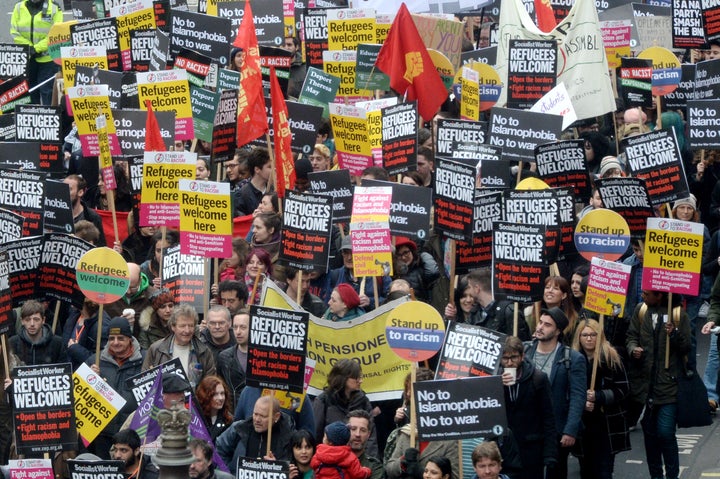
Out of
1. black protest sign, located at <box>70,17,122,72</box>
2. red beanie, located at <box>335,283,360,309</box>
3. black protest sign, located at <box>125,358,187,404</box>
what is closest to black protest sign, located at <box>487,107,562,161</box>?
red beanie, located at <box>335,283,360,309</box>

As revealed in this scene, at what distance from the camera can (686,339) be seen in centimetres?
1540

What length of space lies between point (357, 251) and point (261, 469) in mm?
3484

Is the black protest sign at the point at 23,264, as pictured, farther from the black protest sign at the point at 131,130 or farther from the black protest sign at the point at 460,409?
the black protest sign at the point at 460,409

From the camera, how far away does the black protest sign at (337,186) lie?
17578mm

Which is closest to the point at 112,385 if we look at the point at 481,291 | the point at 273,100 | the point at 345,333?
the point at 345,333

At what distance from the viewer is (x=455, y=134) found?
18562 millimetres

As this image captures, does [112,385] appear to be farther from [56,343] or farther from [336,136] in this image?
[336,136]

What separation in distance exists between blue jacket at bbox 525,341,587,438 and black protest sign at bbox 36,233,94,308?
4341 millimetres

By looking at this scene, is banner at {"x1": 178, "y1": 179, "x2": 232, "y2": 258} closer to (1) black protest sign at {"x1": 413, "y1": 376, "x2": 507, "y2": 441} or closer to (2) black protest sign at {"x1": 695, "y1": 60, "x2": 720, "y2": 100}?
(1) black protest sign at {"x1": 413, "y1": 376, "x2": 507, "y2": 441}

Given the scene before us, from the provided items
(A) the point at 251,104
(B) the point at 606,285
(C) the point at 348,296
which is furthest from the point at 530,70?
(C) the point at 348,296

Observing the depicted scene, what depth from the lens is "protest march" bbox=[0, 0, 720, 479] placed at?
537 inches

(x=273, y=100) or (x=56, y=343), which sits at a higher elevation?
(x=273, y=100)

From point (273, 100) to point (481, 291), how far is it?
3.77 meters

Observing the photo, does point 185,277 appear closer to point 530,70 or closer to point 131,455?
point 131,455
